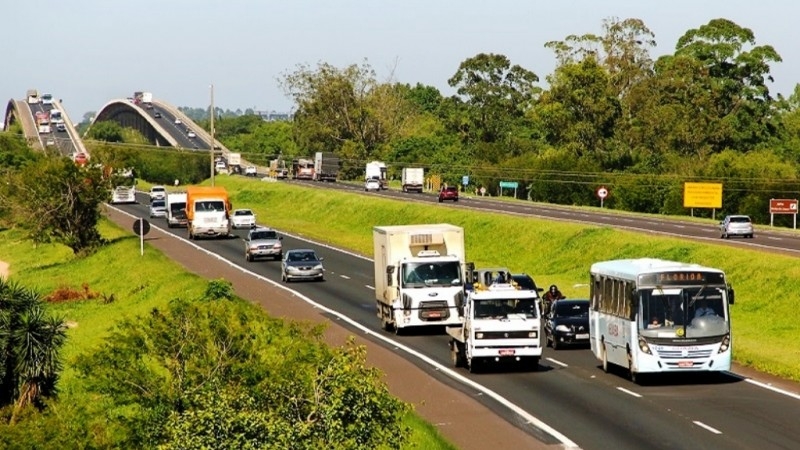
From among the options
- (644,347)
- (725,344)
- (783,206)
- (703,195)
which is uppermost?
(703,195)

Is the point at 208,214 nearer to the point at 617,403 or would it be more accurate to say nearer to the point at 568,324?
the point at 568,324

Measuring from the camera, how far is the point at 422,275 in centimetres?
4347

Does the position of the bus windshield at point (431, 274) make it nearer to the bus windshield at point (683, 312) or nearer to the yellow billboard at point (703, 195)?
the bus windshield at point (683, 312)

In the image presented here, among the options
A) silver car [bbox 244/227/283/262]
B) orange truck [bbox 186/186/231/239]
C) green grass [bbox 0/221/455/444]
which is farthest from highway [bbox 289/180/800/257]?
green grass [bbox 0/221/455/444]

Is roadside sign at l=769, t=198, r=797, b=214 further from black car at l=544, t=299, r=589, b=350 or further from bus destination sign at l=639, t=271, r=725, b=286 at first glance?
bus destination sign at l=639, t=271, r=725, b=286

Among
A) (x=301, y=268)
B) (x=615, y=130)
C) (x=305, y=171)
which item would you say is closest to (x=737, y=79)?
(x=615, y=130)

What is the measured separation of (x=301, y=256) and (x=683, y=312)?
34.8 m

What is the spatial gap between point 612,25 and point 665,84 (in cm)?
2494

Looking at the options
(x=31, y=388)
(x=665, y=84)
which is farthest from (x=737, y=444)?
(x=665, y=84)

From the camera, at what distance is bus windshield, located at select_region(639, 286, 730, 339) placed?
106 feet

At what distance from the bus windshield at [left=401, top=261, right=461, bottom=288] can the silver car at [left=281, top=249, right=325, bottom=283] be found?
820 inches

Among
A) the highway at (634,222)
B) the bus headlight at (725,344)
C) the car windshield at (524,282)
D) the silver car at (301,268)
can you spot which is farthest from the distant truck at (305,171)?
the bus headlight at (725,344)

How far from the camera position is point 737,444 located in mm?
25625

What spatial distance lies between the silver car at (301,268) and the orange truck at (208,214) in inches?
970
